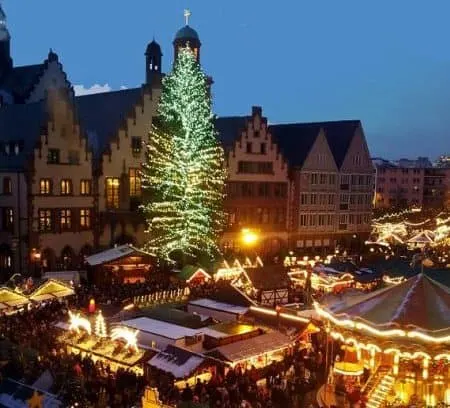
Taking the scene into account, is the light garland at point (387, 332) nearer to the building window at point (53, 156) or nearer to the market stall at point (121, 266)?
the market stall at point (121, 266)

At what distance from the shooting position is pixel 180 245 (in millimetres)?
42031

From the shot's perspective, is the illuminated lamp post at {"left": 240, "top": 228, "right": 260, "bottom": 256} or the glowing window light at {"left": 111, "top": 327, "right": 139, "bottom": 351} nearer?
the glowing window light at {"left": 111, "top": 327, "right": 139, "bottom": 351}

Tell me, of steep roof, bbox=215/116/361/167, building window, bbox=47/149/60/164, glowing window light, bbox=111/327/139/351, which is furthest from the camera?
steep roof, bbox=215/116/361/167

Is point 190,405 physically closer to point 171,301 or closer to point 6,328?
point 6,328

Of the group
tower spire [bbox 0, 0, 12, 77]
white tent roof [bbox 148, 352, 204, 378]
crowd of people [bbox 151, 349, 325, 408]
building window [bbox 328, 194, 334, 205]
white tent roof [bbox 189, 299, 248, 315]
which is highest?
tower spire [bbox 0, 0, 12, 77]

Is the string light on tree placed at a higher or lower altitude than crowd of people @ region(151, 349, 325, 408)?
higher

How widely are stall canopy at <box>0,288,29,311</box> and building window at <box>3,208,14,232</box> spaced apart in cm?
1253

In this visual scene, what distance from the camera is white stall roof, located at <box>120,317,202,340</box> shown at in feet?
74.9

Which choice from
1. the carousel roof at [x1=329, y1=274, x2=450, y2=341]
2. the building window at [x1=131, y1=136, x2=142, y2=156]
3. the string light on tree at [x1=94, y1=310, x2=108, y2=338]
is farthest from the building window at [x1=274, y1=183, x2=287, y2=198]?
the carousel roof at [x1=329, y1=274, x2=450, y2=341]

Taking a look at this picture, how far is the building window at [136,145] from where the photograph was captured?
147 feet

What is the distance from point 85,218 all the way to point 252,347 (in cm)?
2303

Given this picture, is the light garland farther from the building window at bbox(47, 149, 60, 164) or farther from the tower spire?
the tower spire

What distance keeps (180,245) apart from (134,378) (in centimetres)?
2225

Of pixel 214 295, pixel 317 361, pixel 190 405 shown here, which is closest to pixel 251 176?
pixel 214 295
